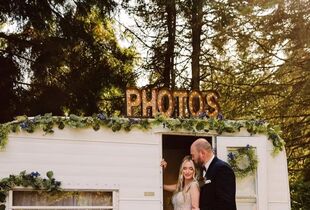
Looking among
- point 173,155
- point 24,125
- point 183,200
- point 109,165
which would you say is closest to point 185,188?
point 183,200

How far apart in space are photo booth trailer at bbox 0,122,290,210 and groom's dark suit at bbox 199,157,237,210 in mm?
2409

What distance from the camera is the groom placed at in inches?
229

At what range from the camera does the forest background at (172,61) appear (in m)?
14.0

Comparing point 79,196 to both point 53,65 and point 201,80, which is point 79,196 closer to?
point 53,65

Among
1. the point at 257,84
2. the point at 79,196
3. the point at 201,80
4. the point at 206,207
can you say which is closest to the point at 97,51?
the point at 201,80

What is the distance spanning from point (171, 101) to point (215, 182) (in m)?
Answer: 5.07

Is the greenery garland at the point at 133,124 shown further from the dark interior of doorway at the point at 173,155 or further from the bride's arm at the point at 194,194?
the dark interior of doorway at the point at 173,155

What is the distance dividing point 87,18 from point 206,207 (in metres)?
10.4

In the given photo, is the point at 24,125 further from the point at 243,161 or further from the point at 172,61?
the point at 172,61

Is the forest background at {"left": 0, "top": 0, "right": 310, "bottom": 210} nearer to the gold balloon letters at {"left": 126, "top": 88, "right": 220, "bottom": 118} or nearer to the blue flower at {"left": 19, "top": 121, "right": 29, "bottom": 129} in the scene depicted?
the gold balloon letters at {"left": 126, "top": 88, "right": 220, "bottom": 118}

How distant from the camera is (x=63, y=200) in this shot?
322 inches

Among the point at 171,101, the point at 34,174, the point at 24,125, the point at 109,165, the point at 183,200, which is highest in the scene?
the point at 171,101

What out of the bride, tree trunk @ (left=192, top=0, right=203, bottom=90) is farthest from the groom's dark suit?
tree trunk @ (left=192, top=0, right=203, bottom=90)

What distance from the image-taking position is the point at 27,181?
7898mm
